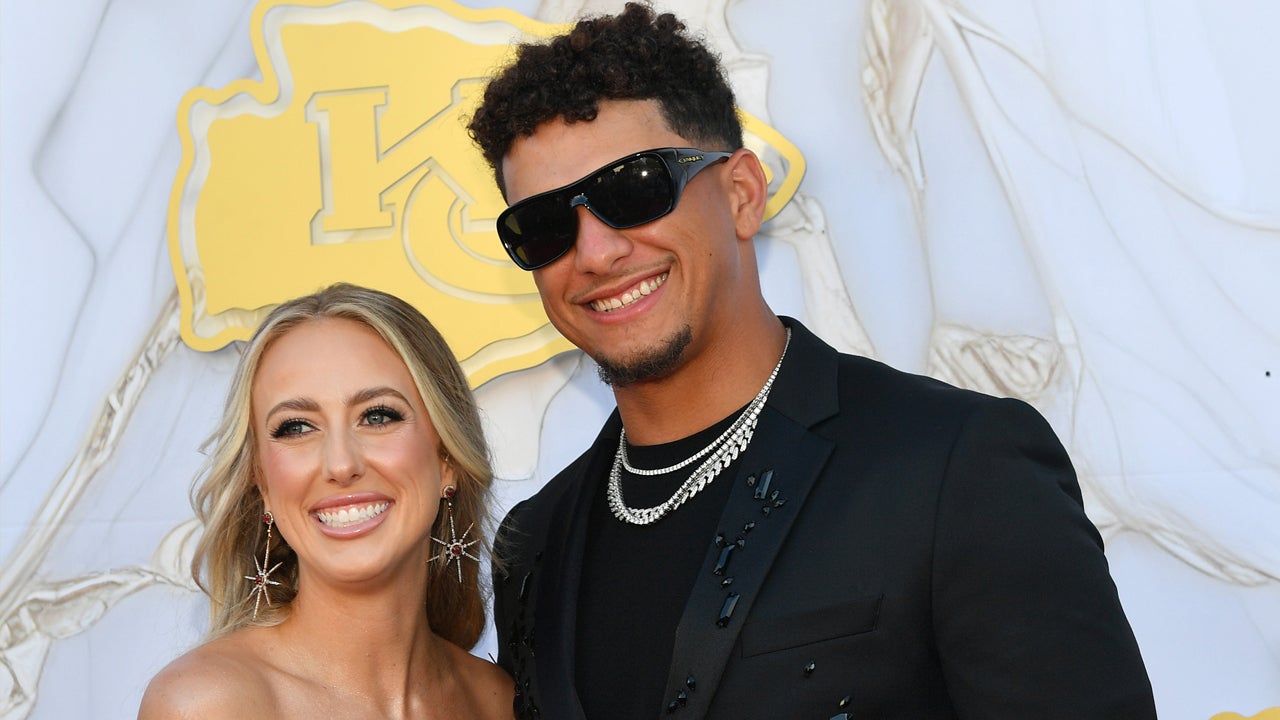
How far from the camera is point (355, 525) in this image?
202cm

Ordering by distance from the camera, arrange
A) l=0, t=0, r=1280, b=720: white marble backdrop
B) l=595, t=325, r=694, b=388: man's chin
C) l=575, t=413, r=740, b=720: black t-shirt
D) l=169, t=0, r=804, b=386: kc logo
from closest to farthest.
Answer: l=575, t=413, r=740, b=720: black t-shirt < l=595, t=325, r=694, b=388: man's chin < l=0, t=0, r=1280, b=720: white marble backdrop < l=169, t=0, r=804, b=386: kc logo

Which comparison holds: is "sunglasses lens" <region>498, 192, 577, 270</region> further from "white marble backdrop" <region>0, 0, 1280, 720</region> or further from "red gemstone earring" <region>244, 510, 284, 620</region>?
"white marble backdrop" <region>0, 0, 1280, 720</region>

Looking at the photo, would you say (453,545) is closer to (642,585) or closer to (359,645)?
(359,645)

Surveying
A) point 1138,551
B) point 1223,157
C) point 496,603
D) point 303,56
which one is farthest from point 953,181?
point 303,56

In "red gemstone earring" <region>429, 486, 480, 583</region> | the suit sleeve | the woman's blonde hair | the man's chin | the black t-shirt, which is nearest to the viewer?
the suit sleeve

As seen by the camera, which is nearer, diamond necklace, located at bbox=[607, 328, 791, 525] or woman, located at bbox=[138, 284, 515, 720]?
diamond necklace, located at bbox=[607, 328, 791, 525]

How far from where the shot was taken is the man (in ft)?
4.96

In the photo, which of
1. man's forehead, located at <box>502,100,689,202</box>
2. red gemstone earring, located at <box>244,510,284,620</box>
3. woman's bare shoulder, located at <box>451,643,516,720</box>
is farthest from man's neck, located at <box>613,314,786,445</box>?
red gemstone earring, located at <box>244,510,284,620</box>

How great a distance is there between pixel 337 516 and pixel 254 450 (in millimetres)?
248

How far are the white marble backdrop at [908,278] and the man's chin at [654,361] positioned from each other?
1014 mm

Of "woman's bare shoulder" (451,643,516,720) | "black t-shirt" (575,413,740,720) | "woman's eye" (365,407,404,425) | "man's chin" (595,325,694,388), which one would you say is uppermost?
"woman's eye" (365,407,404,425)

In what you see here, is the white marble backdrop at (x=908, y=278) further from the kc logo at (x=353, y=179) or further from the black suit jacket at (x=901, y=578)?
the black suit jacket at (x=901, y=578)

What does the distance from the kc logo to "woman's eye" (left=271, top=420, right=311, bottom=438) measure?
36.4 inches

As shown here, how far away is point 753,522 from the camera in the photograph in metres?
1.69
